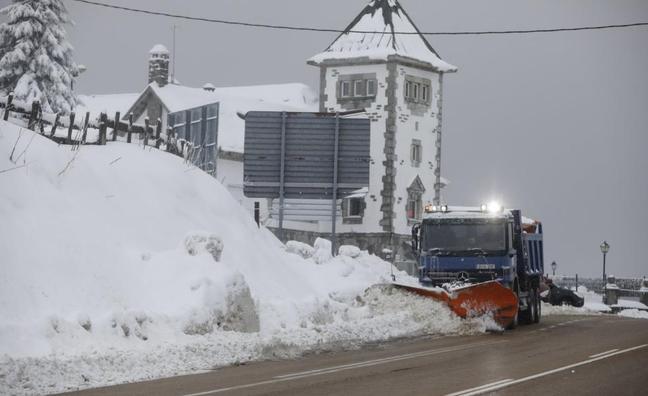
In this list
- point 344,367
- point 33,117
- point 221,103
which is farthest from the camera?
point 221,103

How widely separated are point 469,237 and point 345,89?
39.5 metres

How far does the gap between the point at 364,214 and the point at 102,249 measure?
4268 cm

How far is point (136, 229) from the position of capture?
2266 cm

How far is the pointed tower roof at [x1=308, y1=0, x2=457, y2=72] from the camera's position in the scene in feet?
208

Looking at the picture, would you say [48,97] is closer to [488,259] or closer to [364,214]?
[364,214]

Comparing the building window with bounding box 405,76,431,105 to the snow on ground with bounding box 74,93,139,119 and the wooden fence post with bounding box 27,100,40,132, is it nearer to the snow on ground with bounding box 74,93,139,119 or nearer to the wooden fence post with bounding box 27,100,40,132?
→ the snow on ground with bounding box 74,93,139,119

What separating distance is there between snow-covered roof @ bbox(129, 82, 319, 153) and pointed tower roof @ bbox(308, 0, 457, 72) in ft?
19.6

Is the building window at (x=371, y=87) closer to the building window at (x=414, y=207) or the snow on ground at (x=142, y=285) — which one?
the building window at (x=414, y=207)

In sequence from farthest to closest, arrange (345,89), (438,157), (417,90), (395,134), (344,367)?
(438,157)
(417,90)
(345,89)
(395,134)
(344,367)

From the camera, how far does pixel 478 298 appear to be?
23.9 m

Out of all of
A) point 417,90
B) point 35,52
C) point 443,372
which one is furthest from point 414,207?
point 443,372

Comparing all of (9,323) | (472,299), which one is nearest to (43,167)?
(9,323)

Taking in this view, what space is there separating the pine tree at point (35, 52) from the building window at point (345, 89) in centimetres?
1714

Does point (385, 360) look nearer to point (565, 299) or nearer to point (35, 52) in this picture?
point (565, 299)
